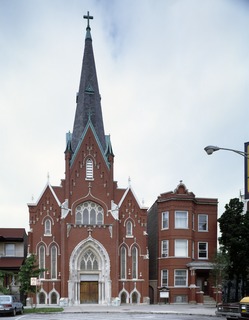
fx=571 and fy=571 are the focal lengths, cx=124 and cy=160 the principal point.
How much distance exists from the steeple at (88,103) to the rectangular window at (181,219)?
426 inches

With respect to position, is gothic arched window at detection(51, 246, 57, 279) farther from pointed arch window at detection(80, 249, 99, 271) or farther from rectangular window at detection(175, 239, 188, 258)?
rectangular window at detection(175, 239, 188, 258)

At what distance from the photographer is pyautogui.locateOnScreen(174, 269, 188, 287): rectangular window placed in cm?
5916

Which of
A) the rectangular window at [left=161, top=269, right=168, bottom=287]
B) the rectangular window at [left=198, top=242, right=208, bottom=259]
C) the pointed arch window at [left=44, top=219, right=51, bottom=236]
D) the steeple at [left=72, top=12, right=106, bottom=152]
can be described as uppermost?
the steeple at [left=72, top=12, right=106, bottom=152]

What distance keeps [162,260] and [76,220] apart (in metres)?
10.1

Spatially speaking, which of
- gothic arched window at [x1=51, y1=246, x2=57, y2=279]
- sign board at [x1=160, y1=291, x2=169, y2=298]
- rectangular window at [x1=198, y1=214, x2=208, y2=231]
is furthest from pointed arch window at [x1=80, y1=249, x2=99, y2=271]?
rectangular window at [x1=198, y1=214, x2=208, y2=231]

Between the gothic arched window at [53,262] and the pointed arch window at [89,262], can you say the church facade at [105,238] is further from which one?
the pointed arch window at [89,262]

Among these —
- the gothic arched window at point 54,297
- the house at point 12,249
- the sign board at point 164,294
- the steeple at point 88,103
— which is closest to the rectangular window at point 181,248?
the sign board at point 164,294

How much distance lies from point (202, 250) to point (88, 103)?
20.7 m

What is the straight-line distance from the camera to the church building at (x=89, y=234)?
57875 mm

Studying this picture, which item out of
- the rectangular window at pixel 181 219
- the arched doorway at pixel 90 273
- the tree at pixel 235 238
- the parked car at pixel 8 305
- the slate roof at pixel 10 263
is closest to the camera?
the parked car at pixel 8 305

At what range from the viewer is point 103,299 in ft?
192

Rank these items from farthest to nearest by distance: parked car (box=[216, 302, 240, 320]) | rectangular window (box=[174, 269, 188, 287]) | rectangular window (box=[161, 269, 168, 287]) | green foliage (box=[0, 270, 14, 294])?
rectangular window (box=[161, 269, 168, 287])
rectangular window (box=[174, 269, 188, 287])
green foliage (box=[0, 270, 14, 294])
parked car (box=[216, 302, 240, 320])

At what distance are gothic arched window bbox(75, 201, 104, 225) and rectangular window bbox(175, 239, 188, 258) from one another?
8232mm

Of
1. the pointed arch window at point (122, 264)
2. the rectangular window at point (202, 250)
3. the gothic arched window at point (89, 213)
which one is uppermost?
the gothic arched window at point (89, 213)
